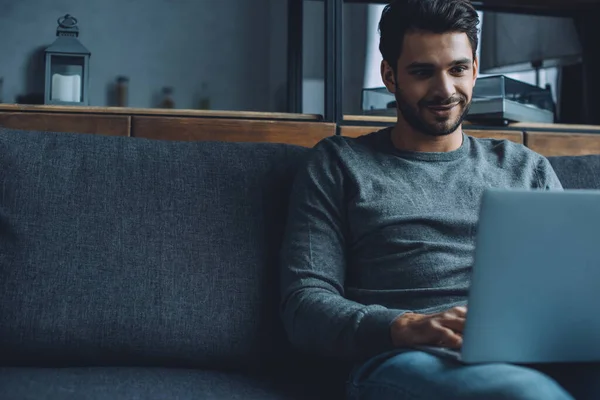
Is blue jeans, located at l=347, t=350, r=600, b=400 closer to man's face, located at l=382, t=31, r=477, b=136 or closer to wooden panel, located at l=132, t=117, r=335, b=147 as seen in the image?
man's face, located at l=382, t=31, r=477, b=136

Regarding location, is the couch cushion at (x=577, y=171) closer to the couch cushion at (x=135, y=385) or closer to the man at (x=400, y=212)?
the man at (x=400, y=212)

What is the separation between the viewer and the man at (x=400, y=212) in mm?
1220

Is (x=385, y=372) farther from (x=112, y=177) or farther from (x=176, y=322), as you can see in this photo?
(x=112, y=177)

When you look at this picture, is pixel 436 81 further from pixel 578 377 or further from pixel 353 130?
pixel 578 377

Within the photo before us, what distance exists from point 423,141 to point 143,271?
0.62 m

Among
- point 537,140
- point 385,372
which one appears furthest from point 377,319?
point 537,140

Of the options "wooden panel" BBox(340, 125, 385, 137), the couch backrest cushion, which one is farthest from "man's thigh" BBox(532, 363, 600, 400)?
"wooden panel" BBox(340, 125, 385, 137)

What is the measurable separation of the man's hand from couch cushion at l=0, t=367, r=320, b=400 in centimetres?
22

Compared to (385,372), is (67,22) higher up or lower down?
higher up

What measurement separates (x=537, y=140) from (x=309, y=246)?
2.95ft

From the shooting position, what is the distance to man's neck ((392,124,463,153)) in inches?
60.9

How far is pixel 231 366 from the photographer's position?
1391mm

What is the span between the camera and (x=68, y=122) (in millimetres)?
1782

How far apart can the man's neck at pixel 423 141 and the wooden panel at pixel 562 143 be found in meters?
0.51
